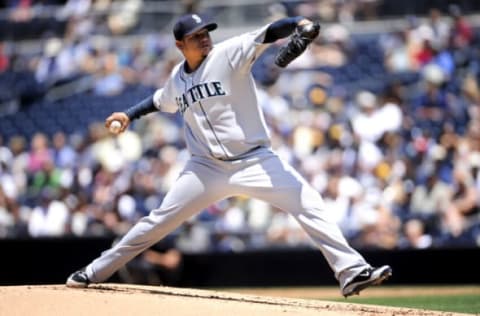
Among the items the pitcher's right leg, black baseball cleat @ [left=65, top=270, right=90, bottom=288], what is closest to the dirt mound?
black baseball cleat @ [left=65, top=270, right=90, bottom=288]

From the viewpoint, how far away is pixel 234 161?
6.92 metres

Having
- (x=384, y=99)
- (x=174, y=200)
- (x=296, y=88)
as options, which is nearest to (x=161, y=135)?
(x=296, y=88)

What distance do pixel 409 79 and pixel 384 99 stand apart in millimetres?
1070

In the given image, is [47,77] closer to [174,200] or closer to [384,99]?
[384,99]

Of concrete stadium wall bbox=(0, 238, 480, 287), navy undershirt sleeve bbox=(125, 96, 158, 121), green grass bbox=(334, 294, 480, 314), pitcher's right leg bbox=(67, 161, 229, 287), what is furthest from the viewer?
concrete stadium wall bbox=(0, 238, 480, 287)

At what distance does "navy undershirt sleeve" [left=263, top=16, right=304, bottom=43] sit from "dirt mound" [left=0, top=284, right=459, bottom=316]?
1.67 meters

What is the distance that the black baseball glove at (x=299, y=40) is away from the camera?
20.6ft

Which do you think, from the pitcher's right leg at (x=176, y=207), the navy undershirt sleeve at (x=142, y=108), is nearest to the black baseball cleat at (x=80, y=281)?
the pitcher's right leg at (x=176, y=207)

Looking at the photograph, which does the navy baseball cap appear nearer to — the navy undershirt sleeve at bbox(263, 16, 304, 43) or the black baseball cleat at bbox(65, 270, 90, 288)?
the navy undershirt sleeve at bbox(263, 16, 304, 43)

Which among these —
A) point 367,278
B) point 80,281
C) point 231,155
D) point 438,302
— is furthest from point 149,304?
point 438,302

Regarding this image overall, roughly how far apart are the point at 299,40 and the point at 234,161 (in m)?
1.02

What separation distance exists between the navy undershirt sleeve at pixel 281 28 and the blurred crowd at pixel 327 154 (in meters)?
5.63

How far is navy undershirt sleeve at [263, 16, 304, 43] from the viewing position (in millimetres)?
6423

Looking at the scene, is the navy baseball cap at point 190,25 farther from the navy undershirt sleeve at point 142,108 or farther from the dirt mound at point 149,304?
the dirt mound at point 149,304
